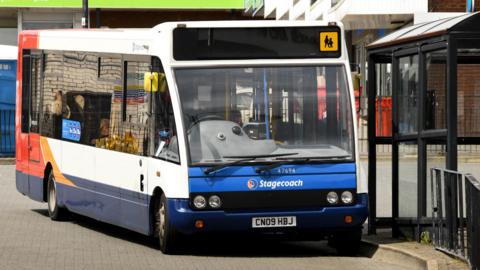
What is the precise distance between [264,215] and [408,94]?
7.48 ft

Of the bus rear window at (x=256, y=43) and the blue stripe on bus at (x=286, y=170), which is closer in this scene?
the blue stripe on bus at (x=286, y=170)

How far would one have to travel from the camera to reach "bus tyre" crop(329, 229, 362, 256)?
44.1ft

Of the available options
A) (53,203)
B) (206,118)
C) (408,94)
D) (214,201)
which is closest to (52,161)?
(53,203)

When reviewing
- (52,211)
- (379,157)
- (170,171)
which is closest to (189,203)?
(170,171)

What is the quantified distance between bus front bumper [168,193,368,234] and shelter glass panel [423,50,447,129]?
42.7 inches

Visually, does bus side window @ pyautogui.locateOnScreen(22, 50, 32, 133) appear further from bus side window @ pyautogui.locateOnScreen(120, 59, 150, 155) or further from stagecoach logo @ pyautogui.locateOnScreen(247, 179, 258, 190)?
stagecoach logo @ pyautogui.locateOnScreen(247, 179, 258, 190)

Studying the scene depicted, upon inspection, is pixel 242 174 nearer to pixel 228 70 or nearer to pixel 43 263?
pixel 228 70

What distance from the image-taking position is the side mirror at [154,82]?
13.3 metres

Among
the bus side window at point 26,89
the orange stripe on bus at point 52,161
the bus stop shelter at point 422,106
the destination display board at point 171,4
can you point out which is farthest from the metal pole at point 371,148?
the destination display board at point 171,4


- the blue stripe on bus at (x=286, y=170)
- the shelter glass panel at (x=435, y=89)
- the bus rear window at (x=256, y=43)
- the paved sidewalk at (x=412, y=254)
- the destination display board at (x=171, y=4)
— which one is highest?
the destination display board at (x=171, y=4)

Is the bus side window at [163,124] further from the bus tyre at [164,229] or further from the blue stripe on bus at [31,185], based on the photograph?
the blue stripe on bus at [31,185]

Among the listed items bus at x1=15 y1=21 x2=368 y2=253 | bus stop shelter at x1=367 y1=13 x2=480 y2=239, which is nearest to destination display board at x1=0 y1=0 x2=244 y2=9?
bus stop shelter at x1=367 y1=13 x2=480 y2=239

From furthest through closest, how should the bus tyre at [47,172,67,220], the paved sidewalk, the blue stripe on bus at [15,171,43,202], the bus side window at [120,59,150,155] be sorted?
the blue stripe on bus at [15,171,43,202] → the bus tyre at [47,172,67,220] → the bus side window at [120,59,150,155] → the paved sidewalk

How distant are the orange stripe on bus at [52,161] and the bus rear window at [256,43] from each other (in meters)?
4.08
